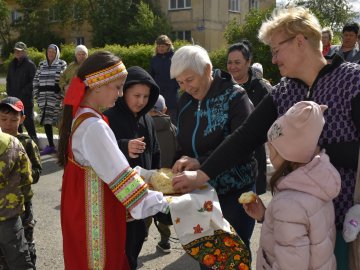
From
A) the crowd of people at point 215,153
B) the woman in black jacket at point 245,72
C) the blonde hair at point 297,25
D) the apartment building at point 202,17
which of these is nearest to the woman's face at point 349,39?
the woman in black jacket at point 245,72

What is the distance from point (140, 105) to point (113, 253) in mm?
1053

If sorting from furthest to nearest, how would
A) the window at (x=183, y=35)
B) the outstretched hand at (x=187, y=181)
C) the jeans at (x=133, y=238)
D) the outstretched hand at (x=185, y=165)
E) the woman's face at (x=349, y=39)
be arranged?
the window at (x=183, y=35), the woman's face at (x=349, y=39), the jeans at (x=133, y=238), the outstretched hand at (x=185, y=165), the outstretched hand at (x=187, y=181)

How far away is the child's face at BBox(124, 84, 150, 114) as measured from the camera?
3.21m

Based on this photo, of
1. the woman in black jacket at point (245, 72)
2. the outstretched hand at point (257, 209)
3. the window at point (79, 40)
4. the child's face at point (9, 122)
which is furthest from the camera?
the window at point (79, 40)

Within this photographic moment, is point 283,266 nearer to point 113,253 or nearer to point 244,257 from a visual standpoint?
point 244,257

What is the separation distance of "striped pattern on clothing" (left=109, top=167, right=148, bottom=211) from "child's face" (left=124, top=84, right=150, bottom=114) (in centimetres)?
84

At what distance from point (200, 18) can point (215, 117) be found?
32809 mm

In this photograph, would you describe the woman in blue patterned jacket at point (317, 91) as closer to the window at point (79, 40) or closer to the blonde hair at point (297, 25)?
the blonde hair at point (297, 25)

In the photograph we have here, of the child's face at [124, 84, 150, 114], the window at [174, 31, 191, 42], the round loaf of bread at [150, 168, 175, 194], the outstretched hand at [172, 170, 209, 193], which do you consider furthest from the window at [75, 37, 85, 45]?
the outstretched hand at [172, 170, 209, 193]

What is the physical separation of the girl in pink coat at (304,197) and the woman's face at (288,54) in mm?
292

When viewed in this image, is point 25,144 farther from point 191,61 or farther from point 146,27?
point 146,27

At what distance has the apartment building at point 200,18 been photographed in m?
34.7

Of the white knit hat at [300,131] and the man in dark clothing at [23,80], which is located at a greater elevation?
the white knit hat at [300,131]

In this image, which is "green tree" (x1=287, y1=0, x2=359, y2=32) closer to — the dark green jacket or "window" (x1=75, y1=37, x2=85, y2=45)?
"window" (x1=75, y1=37, x2=85, y2=45)
